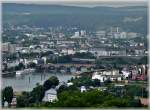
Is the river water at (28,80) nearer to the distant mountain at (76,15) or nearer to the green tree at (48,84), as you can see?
the green tree at (48,84)

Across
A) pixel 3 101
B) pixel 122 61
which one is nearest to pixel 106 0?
pixel 122 61

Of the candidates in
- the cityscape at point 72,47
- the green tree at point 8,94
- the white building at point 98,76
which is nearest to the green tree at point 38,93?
the cityscape at point 72,47

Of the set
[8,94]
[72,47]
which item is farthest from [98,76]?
[8,94]

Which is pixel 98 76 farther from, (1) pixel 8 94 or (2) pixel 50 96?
(1) pixel 8 94

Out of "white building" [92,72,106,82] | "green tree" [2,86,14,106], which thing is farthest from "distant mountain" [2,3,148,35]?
"green tree" [2,86,14,106]

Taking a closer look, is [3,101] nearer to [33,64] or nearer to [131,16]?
[33,64]
